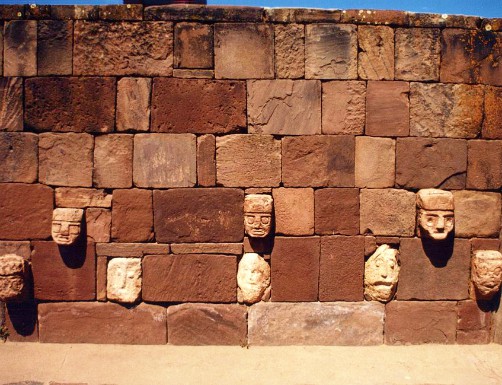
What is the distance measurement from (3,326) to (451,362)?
5483 mm

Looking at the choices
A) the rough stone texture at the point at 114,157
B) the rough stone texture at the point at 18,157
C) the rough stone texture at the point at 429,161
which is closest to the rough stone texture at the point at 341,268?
the rough stone texture at the point at 429,161

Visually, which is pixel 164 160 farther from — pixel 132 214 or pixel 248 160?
pixel 248 160

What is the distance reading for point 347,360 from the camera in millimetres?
4660

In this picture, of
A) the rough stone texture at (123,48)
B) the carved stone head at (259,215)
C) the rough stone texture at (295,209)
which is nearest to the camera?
the carved stone head at (259,215)

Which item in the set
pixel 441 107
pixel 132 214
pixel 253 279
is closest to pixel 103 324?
pixel 132 214

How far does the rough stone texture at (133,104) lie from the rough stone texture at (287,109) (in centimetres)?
128

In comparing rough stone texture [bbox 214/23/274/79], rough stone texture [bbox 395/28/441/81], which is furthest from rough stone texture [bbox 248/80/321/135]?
rough stone texture [bbox 395/28/441/81]

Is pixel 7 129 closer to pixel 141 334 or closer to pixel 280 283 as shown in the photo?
pixel 141 334

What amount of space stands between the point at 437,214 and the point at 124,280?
393cm

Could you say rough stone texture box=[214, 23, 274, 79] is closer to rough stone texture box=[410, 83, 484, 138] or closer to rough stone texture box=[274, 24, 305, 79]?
rough stone texture box=[274, 24, 305, 79]

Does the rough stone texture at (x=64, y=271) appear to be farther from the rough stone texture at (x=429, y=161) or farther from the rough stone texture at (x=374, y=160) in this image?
the rough stone texture at (x=429, y=161)

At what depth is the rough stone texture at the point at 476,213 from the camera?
201 inches

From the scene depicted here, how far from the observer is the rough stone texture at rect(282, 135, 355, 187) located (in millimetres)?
5004

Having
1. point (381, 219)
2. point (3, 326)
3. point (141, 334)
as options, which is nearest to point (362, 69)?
point (381, 219)
